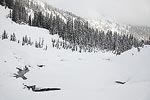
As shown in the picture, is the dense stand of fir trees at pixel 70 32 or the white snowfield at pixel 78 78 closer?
the white snowfield at pixel 78 78

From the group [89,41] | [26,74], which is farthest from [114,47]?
[26,74]

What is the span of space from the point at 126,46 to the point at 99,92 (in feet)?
336

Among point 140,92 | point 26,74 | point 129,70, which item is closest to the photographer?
point 140,92

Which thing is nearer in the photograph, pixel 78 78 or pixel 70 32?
pixel 78 78

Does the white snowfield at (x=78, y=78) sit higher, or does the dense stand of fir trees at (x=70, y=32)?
the dense stand of fir trees at (x=70, y=32)

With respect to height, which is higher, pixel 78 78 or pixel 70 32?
pixel 70 32

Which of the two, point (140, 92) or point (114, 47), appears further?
point (114, 47)

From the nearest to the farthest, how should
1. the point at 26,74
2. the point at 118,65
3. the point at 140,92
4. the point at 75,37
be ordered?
the point at 140,92 → the point at 26,74 → the point at 118,65 → the point at 75,37

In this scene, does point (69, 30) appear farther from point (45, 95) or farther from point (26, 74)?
point (45, 95)

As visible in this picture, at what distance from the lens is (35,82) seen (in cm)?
2680

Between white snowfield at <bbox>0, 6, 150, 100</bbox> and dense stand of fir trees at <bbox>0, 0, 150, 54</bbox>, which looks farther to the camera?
dense stand of fir trees at <bbox>0, 0, 150, 54</bbox>

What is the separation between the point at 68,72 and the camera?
32000 mm

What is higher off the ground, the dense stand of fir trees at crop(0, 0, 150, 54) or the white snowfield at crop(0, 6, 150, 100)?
the dense stand of fir trees at crop(0, 0, 150, 54)

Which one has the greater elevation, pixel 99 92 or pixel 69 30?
pixel 69 30
